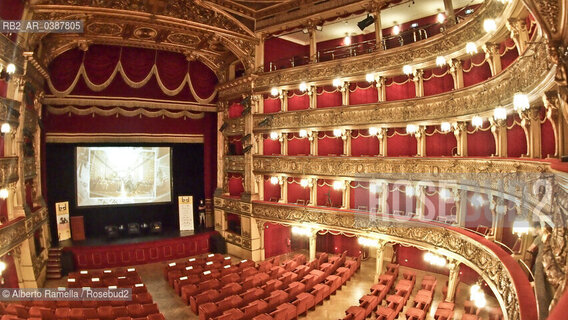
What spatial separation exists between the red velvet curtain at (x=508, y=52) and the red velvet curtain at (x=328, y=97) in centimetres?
770

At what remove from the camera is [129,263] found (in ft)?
57.6

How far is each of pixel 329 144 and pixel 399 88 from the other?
4.27 metres

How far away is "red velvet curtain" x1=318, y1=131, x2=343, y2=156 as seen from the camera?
17.2 meters

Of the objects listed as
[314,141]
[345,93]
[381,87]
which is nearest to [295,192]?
[314,141]

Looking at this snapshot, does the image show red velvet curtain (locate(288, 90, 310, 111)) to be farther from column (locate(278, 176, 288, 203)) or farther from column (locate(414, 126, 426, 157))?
column (locate(414, 126, 426, 157))

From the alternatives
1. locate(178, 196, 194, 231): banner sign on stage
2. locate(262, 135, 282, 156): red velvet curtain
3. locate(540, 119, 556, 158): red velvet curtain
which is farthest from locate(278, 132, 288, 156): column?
locate(540, 119, 556, 158): red velvet curtain

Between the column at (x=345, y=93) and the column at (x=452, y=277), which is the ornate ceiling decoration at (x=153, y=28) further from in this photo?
the column at (x=452, y=277)

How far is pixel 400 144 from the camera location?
1537 centimetres

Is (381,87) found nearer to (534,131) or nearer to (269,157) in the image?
(269,157)

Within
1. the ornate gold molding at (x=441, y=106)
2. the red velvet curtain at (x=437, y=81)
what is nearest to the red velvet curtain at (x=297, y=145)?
the ornate gold molding at (x=441, y=106)

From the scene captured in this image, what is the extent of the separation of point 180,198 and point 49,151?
706 cm

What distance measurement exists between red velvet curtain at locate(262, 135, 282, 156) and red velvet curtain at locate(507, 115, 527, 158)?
440 inches

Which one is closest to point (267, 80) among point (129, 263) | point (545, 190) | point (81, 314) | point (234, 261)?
point (234, 261)

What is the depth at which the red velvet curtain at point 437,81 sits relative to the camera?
13812 mm
